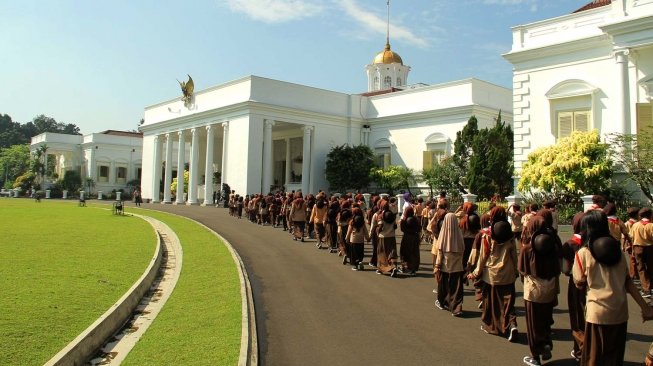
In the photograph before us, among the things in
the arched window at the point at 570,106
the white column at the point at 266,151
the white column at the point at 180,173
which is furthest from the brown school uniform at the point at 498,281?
the white column at the point at 180,173

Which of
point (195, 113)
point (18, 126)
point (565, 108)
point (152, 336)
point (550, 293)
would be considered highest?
point (18, 126)

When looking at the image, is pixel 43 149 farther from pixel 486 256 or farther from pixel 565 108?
pixel 486 256

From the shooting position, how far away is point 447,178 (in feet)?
90.4

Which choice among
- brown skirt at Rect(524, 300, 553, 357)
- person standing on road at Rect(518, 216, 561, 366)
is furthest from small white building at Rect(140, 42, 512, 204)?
brown skirt at Rect(524, 300, 553, 357)

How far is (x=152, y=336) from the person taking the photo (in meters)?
7.13

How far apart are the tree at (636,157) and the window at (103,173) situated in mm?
55362

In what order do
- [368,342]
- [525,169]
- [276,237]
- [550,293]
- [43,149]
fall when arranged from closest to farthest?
1. [550,293]
2. [368,342]
3. [276,237]
4. [525,169]
5. [43,149]

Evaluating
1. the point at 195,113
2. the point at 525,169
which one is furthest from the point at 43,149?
the point at 525,169

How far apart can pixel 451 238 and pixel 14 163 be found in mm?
73334

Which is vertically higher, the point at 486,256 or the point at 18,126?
the point at 18,126

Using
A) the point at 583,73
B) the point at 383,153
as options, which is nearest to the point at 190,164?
the point at 383,153

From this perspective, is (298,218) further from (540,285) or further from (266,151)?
(266,151)

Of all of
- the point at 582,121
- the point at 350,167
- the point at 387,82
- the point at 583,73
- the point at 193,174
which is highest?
the point at 387,82

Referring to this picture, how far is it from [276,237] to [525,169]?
9884mm
